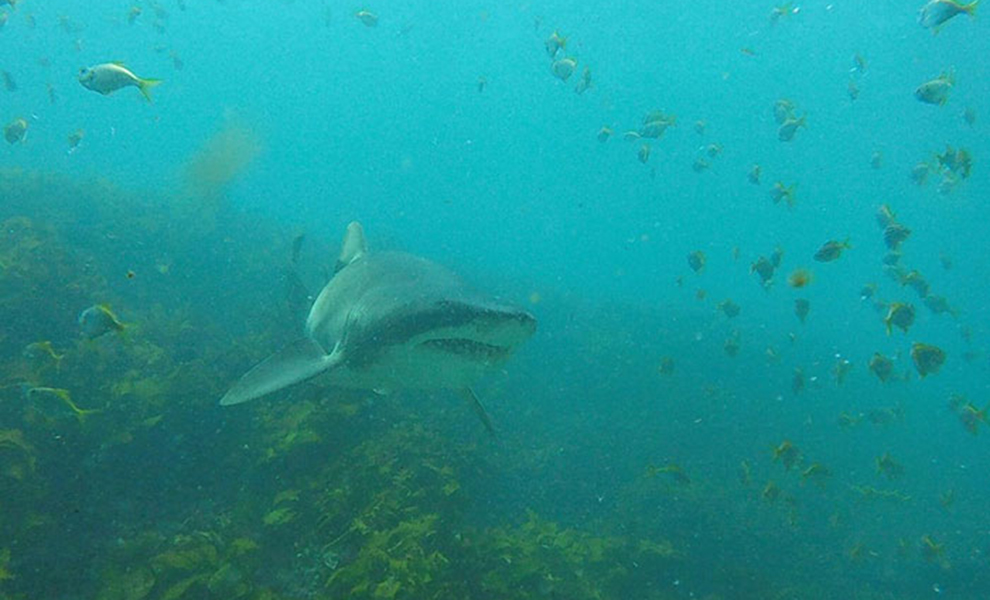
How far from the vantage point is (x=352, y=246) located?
24.0 ft

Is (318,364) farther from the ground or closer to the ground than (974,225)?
farther from the ground

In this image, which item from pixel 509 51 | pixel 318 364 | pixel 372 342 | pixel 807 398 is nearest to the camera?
pixel 372 342

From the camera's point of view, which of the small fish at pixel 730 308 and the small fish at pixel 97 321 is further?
the small fish at pixel 730 308

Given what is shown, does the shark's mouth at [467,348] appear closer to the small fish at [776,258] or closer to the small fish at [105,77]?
the small fish at [105,77]

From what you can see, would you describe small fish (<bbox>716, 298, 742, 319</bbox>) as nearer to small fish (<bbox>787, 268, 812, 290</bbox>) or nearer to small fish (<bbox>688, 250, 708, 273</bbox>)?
small fish (<bbox>688, 250, 708, 273</bbox>)

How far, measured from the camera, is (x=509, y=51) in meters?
145

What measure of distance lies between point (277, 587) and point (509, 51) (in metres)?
159

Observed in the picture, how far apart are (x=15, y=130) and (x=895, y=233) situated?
56.7ft

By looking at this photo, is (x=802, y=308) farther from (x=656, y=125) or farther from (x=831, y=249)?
(x=656, y=125)

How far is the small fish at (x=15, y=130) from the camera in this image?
1017 cm

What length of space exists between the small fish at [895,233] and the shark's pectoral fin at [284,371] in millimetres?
9868

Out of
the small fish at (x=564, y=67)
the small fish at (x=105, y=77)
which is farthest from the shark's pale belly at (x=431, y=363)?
the small fish at (x=564, y=67)

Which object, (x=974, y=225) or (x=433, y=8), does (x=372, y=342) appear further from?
(x=974, y=225)

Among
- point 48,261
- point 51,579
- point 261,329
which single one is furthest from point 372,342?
point 48,261
